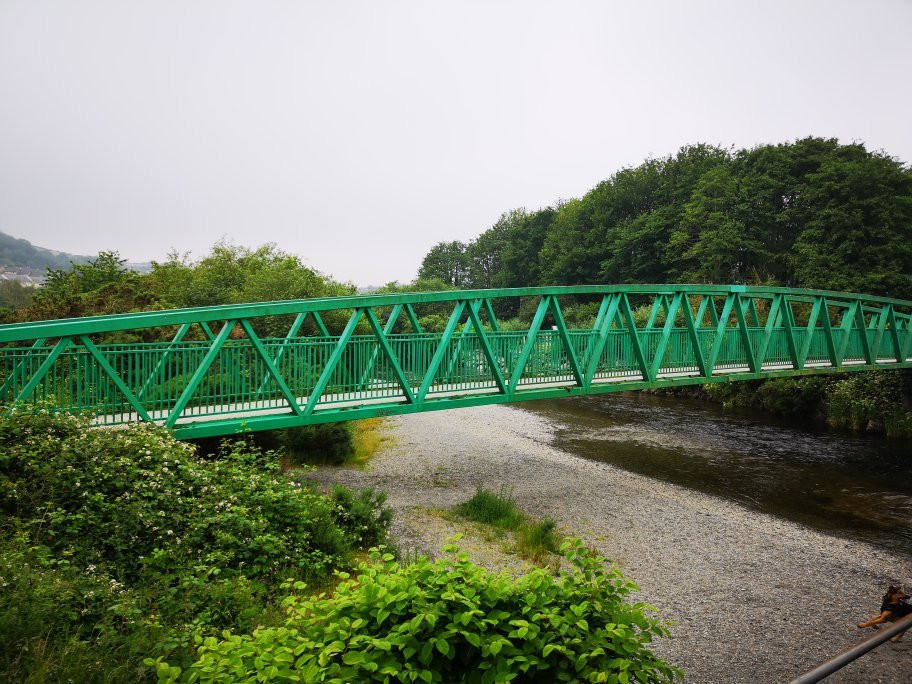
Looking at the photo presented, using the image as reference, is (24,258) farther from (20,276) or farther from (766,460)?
(766,460)

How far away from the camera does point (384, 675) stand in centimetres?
265

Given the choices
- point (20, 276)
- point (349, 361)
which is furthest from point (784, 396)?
point (20, 276)

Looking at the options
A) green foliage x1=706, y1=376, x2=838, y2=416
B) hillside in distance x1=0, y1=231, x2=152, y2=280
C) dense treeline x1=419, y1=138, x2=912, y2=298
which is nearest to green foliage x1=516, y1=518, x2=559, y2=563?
green foliage x1=706, y1=376, x2=838, y2=416

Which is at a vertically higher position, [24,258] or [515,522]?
[24,258]

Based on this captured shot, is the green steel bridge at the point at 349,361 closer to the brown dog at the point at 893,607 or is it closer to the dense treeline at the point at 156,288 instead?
the dense treeline at the point at 156,288

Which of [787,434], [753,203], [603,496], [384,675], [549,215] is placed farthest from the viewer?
[549,215]

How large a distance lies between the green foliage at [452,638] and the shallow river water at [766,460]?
34.1 ft

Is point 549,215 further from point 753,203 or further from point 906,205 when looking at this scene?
point 906,205

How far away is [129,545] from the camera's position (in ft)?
17.6

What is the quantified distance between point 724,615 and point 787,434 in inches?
629

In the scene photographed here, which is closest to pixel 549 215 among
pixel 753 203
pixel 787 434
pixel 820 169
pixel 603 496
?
pixel 753 203

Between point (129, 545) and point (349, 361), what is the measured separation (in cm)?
665

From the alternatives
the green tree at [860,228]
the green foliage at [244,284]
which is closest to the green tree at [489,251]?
the green tree at [860,228]

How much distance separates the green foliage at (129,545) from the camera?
12.2 feet
